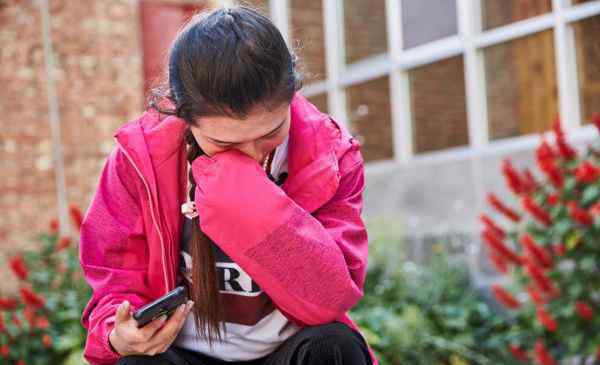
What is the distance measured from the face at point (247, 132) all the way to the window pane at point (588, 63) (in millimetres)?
2546

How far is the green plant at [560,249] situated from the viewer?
11.0 feet

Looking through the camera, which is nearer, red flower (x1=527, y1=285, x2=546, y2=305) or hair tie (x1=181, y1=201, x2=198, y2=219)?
hair tie (x1=181, y1=201, x2=198, y2=219)

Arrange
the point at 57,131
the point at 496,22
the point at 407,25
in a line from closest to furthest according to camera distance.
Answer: the point at 496,22, the point at 407,25, the point at 57,131

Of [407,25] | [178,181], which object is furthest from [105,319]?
[407,25]

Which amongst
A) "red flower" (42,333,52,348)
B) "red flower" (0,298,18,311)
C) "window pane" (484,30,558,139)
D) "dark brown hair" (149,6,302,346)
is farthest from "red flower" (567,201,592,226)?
"red flower" (0,298,18,311)

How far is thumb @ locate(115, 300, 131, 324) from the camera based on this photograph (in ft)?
6.08

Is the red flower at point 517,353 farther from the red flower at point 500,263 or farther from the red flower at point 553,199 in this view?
the red flower at point 553,199

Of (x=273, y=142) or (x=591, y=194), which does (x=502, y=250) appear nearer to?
(x=591, y=194)

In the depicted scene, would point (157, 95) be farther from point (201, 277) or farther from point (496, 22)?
point (496, 22)

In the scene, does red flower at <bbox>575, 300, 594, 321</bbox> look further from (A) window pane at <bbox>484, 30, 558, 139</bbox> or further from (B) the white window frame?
(A) window pane at <bbox>484, 30, 558, 139</bbox>

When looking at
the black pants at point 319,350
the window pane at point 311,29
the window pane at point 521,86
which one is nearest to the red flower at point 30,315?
the black pants at point 319,350

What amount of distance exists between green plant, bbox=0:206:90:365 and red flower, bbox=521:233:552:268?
1.84 metres

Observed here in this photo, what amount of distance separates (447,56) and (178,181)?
119 inches

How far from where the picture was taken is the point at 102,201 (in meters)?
2.08
